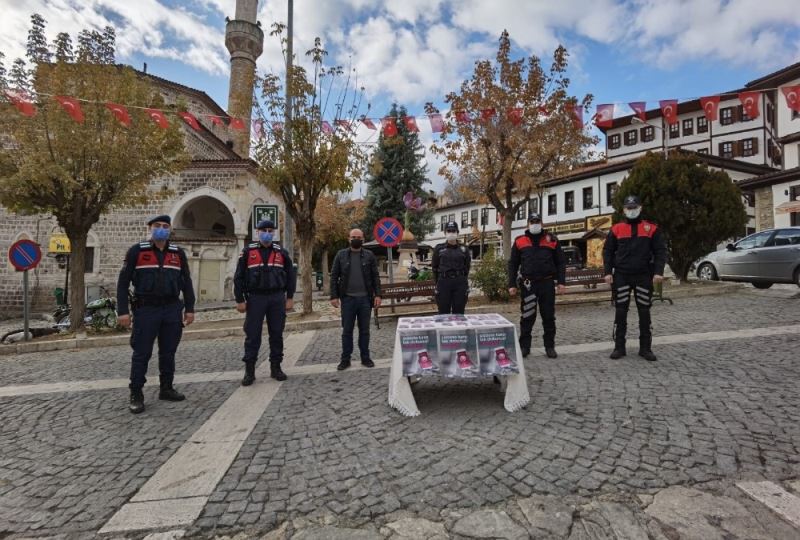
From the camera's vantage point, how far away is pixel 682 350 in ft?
18.4

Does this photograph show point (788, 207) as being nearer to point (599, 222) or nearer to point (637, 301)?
point (599, 222)

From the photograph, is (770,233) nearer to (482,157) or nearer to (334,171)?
(482,157)

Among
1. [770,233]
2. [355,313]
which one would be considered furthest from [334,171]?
[770,233]

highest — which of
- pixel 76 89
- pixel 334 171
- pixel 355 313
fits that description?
pixel 76 89

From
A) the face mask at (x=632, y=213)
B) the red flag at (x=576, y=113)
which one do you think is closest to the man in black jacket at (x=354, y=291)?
the face mask at (x=632, y=213)

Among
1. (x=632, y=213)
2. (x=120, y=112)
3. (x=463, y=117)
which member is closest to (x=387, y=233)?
(x=463, y=117)

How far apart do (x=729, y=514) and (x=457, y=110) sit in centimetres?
1182

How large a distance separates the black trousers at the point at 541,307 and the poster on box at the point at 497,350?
6.35 feet

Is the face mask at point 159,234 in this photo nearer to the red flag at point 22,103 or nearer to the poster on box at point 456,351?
the poster on box at point 456,351

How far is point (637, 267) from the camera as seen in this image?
17.2 feet

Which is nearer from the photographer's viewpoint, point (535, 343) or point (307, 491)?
point (307, 491)

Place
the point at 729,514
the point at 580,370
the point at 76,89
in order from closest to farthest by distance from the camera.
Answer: the point at 729,514, the point at 580,370, the point at 76,89

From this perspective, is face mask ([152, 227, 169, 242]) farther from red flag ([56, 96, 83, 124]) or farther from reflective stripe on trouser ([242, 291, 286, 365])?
red flag ([56, 96, 83, 124])

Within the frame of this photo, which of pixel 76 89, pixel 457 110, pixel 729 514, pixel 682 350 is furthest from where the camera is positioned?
pixel 457 110
